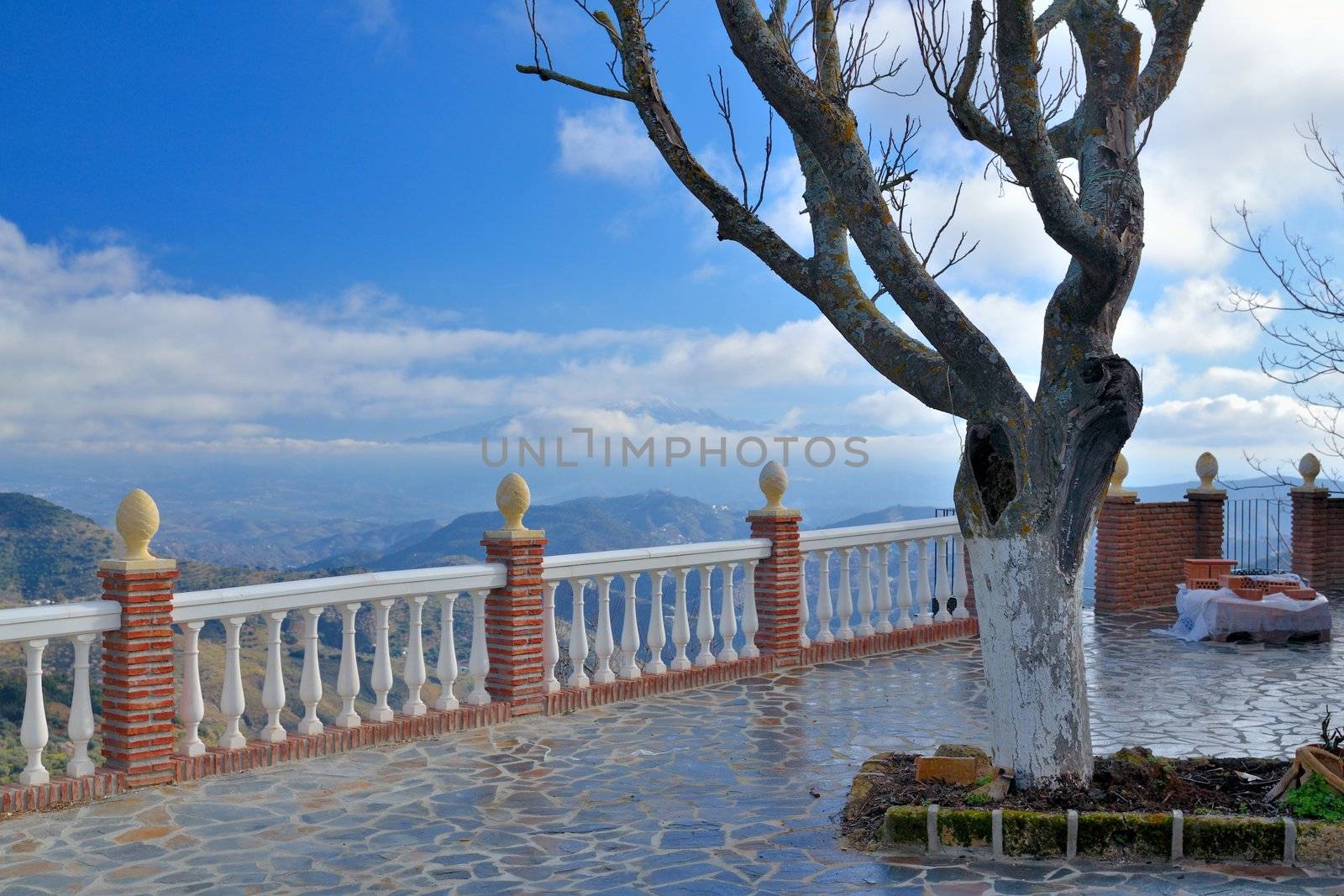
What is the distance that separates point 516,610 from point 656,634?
160 cm

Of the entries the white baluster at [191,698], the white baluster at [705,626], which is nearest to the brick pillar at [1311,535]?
the white baluster at [705,626]

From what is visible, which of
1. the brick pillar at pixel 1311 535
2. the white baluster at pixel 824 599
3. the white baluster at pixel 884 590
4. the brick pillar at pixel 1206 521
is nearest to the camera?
the white baluster at pixel 824 599

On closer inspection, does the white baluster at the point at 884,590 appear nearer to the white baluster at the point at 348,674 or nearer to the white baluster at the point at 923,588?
the white baluster at the point at 923,588

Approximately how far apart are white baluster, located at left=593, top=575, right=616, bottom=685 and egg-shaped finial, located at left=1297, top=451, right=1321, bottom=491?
594 inches

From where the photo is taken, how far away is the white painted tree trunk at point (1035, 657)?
6121 mm

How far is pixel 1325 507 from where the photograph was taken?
20.2m

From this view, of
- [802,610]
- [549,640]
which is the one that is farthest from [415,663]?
[802,610]

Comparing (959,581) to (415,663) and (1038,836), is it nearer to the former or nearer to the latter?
(415,663)

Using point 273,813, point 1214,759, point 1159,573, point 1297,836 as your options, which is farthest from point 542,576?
point 1159,573

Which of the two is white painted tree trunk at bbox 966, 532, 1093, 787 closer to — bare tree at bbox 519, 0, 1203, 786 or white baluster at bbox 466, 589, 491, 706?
bare tree at bbox 519, 0, 1203, 786

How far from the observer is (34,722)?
7082 millimetres

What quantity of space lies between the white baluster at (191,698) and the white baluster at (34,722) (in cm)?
82

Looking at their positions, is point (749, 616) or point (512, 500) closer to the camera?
point (512, 500)

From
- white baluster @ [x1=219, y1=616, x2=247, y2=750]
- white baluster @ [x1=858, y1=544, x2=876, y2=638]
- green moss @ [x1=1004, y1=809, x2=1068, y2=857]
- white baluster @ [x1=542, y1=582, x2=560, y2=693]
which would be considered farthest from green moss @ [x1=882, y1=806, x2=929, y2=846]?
white baluster @ [x1=858, y1=544, x2=876, y2=638]
